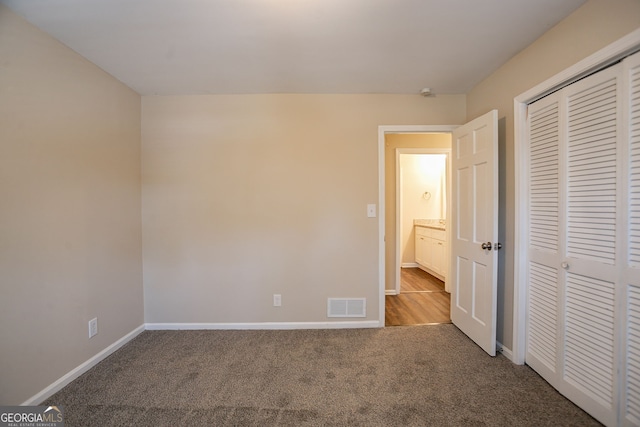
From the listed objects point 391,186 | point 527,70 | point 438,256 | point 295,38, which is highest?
point 295,38

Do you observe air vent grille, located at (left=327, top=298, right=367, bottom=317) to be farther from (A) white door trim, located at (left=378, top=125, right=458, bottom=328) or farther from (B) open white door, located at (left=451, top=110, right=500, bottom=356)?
(B) open white door, located at (left=451, top=110, right=500, bottom=356)

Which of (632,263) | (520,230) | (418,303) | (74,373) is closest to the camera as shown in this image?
(632,263)

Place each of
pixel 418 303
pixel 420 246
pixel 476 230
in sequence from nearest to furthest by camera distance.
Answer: pixel 476 230 → pixel 418 303 → pixel 420 246

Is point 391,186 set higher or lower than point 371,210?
higher

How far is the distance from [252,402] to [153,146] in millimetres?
2519

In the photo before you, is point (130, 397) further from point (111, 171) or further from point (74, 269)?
point (111, 171)

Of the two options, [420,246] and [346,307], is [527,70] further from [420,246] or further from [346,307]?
[420,246]

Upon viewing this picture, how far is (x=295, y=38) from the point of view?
1680 mm

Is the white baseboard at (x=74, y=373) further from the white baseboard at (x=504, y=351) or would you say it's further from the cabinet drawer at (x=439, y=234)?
the cabinet drawer at (x=439, y=234)

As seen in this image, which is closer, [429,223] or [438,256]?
[438,256]

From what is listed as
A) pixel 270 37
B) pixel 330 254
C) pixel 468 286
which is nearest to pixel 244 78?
pixel 270 37

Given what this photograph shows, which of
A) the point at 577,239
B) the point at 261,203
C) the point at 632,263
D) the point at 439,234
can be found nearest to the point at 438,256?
the point at 439,234

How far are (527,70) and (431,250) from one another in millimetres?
3327

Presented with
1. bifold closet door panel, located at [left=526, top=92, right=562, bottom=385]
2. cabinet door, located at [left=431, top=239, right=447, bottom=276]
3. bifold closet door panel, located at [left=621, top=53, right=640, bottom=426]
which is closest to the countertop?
cabinet door, located at [left=431, top=239, right=447, bottom=276]
